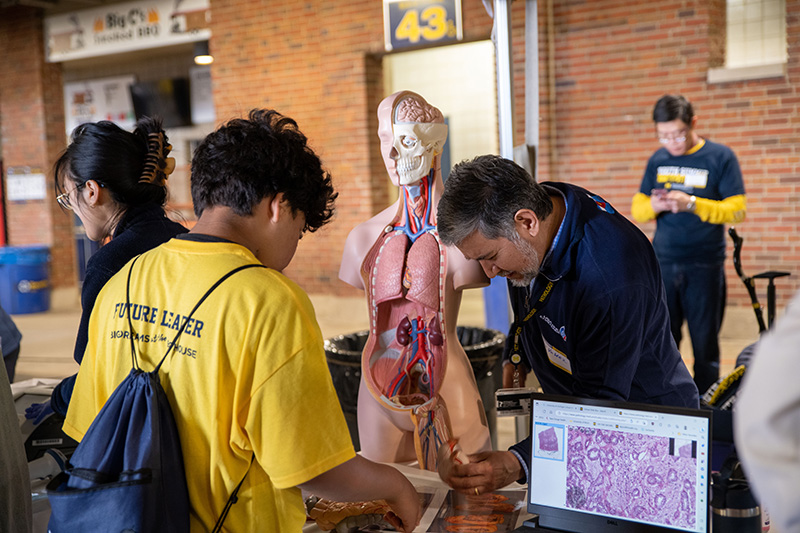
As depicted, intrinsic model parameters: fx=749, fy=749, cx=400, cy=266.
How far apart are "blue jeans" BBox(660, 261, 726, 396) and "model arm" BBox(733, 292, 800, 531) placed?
3.74 m

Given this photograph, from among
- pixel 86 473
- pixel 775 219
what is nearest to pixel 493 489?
pixel 86 473

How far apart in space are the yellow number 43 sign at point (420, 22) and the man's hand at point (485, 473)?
586cm

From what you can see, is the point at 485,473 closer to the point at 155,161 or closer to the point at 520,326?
the point at 520,326

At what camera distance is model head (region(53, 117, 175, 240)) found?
207cm

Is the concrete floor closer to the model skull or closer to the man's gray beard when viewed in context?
the model skull

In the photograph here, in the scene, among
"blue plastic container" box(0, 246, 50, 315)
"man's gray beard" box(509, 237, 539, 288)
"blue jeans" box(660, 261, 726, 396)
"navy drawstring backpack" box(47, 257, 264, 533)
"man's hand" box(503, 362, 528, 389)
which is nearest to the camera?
"navy drawstring backpack" box(47, 257, 264, 533)

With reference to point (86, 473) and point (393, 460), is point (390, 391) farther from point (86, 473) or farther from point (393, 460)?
point (86, 473)

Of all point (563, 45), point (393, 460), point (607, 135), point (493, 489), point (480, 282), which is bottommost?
point (393, 460)

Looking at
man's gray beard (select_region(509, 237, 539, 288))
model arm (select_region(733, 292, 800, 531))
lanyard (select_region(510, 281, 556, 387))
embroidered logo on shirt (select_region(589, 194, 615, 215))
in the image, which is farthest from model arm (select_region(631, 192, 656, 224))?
model arm (select_region(733, 292, 800, 531))

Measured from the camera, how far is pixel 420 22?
7.12m

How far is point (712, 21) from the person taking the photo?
6211 millimetres

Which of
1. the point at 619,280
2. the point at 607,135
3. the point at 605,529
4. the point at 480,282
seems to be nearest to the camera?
the point at 605,529

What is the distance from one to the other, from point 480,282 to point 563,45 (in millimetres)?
4972

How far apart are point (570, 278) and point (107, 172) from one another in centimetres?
129
